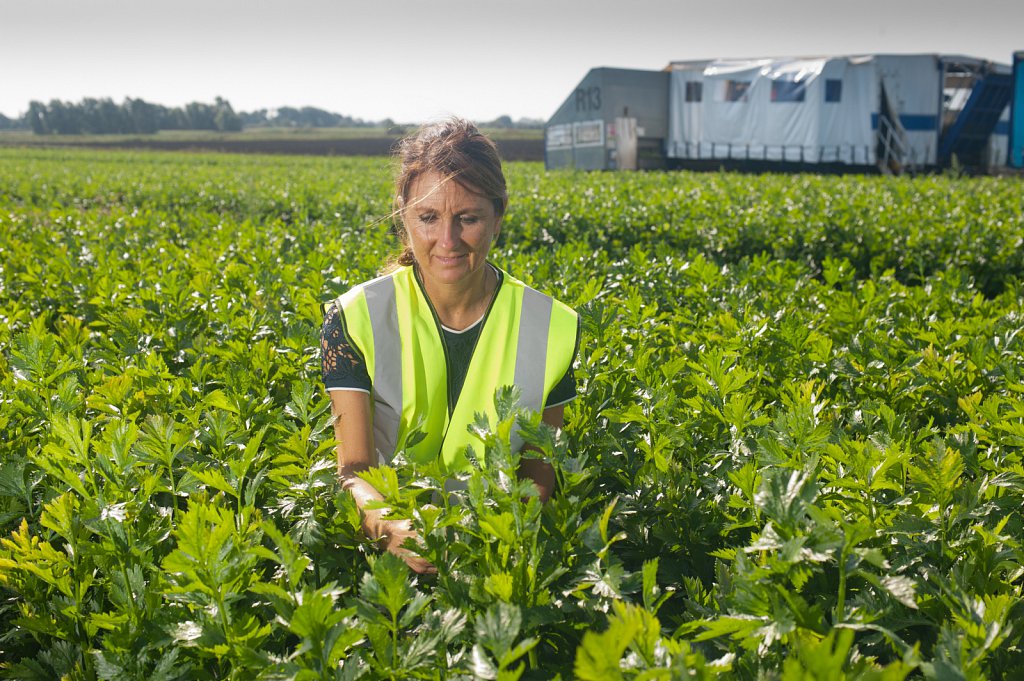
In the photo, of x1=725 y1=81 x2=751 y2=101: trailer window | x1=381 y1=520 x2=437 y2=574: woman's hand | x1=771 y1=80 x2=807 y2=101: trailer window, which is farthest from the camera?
x1=725 y1=81 x2=751 y2=101: trailer window

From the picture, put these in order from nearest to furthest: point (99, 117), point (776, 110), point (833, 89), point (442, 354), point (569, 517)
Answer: point (569, 517) < point (442, 354) < point (833, 89) < point (776, 110) < point (99, 117)

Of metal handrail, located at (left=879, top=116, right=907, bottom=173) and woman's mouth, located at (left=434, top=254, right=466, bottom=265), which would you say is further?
metal handrail, located at (left=879, top=116, right=907, bottom=173)

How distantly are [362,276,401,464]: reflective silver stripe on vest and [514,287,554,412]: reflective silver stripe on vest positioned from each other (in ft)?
1.32

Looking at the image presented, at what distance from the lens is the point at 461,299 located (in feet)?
8.52

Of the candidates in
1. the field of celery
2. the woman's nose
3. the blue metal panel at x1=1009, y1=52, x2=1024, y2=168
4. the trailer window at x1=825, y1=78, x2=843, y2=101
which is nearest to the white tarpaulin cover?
the trailer window at x1=825, y1=78, x2=843, y2=101

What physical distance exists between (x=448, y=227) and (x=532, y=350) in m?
0.49

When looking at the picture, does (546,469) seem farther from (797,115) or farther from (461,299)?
(797,115)

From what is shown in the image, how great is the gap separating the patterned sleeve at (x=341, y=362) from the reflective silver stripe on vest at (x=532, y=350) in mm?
504

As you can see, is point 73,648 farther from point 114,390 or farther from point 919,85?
point 919,85

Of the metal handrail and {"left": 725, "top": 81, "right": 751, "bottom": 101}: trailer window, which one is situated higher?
{"left": 725, "top": 81, "right": 751, "bottom": 101}: trailer window

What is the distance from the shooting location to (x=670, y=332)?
3.39m

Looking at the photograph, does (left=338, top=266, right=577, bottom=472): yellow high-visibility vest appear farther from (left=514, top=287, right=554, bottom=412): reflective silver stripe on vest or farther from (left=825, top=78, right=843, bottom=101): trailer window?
(left=825, top=78, right=843, bottom=101): trailer window

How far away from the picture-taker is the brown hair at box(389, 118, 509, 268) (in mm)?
2432

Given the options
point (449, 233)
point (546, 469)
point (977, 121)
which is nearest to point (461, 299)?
point (449, 233)
